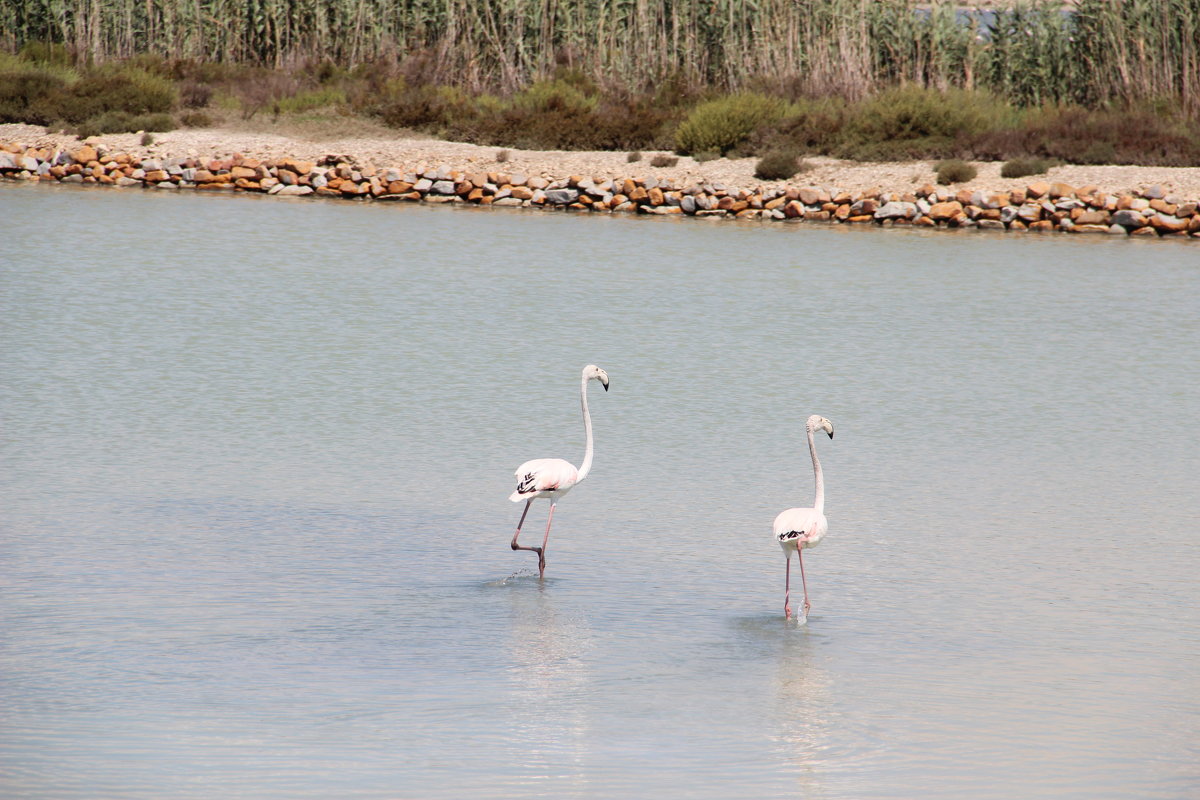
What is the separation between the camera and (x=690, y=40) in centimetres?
2866

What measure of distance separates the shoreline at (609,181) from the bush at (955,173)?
14 centimetres

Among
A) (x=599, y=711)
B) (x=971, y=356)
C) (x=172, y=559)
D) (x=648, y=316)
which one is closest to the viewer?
(x=599, y=711)

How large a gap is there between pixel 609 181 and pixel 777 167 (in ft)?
8.87

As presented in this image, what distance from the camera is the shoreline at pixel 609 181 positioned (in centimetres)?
2239

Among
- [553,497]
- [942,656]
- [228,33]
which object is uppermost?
[228,33]

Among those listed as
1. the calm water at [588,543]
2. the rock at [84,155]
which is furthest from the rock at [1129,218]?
the rock at [84,155]

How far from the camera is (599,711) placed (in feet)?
18.1

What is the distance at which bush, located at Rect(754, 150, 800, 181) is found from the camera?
24.1 meters

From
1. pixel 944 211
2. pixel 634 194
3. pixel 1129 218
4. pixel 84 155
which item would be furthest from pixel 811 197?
pixel 84 155

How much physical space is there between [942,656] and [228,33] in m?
27.9

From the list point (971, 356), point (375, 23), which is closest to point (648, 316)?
point (971, 356)

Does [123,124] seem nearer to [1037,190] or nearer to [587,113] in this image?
[587,113]

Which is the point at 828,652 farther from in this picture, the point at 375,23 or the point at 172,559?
the point at 375,23

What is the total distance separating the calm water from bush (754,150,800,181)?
796 centimetres
